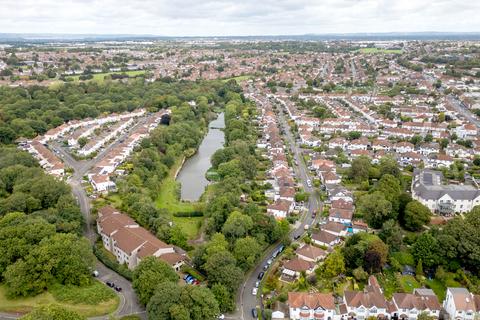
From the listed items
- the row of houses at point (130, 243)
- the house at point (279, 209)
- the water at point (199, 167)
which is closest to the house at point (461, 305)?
the house at point (279, 209)

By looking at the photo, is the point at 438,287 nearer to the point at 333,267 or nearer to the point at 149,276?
the point at 333,267

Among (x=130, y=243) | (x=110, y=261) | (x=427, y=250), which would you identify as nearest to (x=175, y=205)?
(x=130, y=243)

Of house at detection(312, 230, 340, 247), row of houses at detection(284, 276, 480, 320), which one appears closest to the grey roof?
house at detection(312, 230, 340, 247)

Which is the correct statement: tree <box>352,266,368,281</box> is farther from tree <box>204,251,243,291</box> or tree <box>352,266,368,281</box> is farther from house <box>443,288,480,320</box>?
tree <box>204,251,243,291</box>

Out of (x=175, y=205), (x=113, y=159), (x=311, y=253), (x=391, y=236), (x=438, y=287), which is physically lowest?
(x=175, y=205)

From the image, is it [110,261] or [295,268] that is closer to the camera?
[295,268]

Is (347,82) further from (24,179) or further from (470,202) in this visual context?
(24,179)

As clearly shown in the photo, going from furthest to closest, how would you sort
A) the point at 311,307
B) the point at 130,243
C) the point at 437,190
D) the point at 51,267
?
the point at 437,190, the point at 130,243, the point at 51,267, the point at 311,307

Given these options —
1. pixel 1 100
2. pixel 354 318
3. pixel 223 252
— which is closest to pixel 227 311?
pixel 223 252
